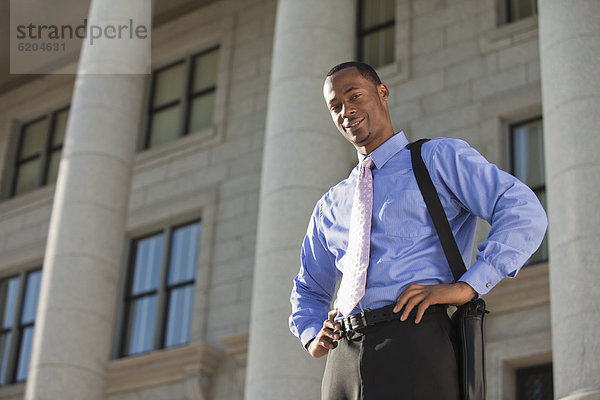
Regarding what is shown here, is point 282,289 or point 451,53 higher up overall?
point 451,53

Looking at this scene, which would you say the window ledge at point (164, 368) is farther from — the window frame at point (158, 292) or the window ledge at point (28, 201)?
the window ledge at point (28, 201)

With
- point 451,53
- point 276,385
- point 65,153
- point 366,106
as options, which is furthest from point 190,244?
point 366,106

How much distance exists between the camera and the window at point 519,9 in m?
16.6

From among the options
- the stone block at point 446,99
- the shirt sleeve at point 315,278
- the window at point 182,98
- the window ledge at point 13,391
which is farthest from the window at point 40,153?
the shirt sleeve at point 315,278

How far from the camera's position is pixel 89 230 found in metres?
14.0

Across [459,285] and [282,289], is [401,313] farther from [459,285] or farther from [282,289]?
[282,289]

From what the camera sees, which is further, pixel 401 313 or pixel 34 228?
pixel 34 228

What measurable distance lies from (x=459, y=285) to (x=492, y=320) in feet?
37.2

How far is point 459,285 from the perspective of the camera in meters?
3.21

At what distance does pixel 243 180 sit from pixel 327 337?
49.6 feet

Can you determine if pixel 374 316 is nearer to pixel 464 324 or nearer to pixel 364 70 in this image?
pixel 464 324

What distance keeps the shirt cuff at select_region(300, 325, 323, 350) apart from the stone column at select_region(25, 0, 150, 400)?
9.76 m

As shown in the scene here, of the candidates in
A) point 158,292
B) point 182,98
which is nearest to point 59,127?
point 182,98

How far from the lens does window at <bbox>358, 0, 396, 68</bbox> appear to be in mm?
18172
